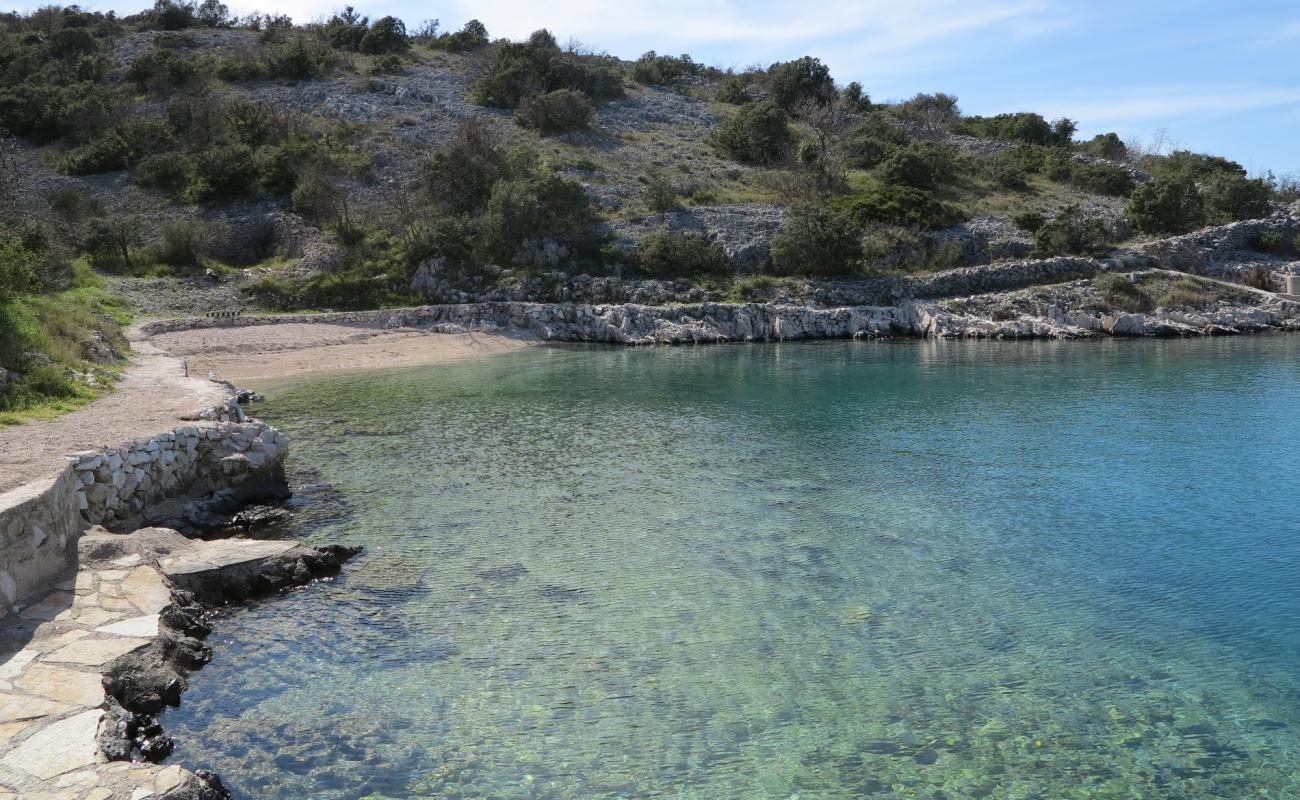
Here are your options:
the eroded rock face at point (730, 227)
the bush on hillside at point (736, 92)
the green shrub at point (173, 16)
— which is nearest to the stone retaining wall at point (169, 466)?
the eroded rock face at point (730, 227)

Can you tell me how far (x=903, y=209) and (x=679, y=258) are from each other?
17.0m

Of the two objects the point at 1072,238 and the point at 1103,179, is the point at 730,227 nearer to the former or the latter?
the point at 1072,238

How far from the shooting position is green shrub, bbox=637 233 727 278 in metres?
52.8

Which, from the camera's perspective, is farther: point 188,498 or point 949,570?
point 188,498

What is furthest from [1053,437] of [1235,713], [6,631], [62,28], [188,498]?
[62,28]

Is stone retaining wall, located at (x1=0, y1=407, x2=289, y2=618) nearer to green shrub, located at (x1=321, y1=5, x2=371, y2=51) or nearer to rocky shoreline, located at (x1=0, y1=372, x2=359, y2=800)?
rocky shoreline, located at (x1=0, y1=372, x2=359, y2=800)

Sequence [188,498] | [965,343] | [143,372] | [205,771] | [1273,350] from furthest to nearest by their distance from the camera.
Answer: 1. [965,343]
2. [1273,350]
3. [143,372]
4. [188,498]
5. [205,771]

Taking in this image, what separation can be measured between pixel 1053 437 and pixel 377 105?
69416 millimetres

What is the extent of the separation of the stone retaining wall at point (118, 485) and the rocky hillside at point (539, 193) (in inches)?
859

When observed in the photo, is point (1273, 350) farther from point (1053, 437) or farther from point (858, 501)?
point (858, 501)

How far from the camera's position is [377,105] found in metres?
75.6

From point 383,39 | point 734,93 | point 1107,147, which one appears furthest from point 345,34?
point 1107,147

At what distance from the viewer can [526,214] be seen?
174 ft

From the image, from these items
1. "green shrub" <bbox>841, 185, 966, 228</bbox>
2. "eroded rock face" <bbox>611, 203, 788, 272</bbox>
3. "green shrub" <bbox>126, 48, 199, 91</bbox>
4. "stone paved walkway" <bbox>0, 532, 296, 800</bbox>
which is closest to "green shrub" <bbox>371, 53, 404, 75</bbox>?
"green shrub" <bbox>126, 48, 199, 91</bbox>
